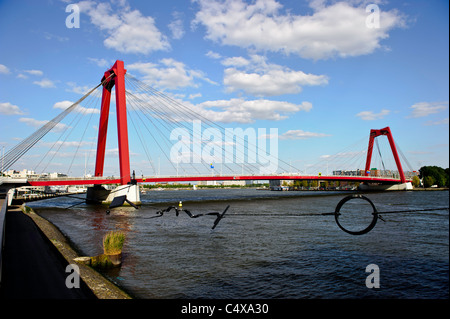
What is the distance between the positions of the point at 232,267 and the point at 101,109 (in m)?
59.1

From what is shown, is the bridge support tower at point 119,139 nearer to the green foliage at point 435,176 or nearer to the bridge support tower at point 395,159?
the bridge support tower at point 395,159

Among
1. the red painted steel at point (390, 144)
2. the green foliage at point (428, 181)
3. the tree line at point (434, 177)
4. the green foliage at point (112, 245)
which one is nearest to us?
the green foliage at point (112, 245)

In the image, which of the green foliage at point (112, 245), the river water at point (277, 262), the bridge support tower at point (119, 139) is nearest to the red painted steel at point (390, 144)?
the river water at point (277, 262)

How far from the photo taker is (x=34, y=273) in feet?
36.7

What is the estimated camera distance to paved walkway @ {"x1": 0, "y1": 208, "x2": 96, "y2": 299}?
30.6ft

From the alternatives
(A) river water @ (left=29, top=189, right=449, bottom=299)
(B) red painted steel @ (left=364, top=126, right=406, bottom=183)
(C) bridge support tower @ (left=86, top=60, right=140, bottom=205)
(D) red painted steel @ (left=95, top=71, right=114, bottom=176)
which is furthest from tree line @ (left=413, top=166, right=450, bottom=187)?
(D) red painted steel @ (left=95, top=71, right=114, bottom=176)

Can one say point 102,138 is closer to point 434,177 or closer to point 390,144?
point 390,144

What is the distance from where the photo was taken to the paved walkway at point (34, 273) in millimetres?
9312

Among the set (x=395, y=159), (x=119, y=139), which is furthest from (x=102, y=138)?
(x=395, y=159)

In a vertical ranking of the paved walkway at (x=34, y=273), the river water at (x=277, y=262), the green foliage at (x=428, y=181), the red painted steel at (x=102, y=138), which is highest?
the red painted steel at (x=102, y=138)

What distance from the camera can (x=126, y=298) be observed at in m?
10.3

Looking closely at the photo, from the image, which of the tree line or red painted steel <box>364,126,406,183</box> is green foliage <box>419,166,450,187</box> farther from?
red painted steel <box>364,126,406,183</box>
